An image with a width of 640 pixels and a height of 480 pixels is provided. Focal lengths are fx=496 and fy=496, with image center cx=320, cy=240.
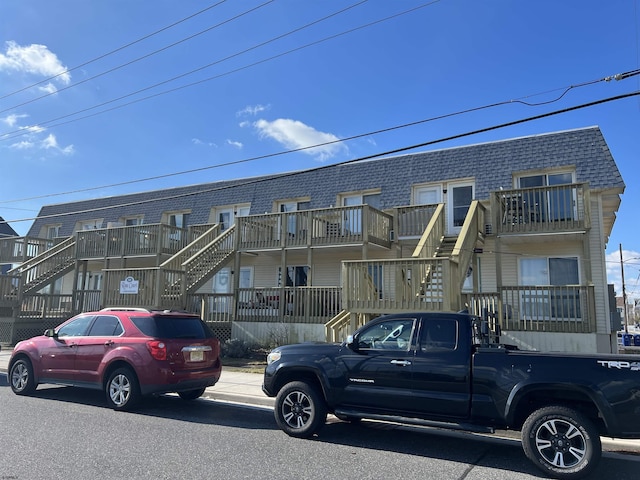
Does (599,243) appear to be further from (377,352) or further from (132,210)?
(132,210)

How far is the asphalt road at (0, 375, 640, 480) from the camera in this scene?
17.1ft

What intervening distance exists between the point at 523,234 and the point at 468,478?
32.5ft

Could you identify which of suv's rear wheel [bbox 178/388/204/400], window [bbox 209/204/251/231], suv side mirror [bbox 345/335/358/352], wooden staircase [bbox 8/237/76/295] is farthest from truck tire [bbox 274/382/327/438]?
wooden staircase [bbox 8/237/76/295]


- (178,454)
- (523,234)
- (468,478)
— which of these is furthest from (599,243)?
(178,454)

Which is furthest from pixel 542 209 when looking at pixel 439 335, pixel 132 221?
pixel 132 221

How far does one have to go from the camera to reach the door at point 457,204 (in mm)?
16812

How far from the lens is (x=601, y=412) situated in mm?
5215

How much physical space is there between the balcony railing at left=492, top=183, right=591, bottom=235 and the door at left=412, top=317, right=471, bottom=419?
8566mm

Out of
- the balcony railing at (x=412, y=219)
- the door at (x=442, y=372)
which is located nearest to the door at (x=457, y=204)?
the balcony railing at (x=412, y=219)

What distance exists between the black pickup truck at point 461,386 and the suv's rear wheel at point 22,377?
533 centimetres

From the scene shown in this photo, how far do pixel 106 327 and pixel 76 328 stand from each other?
0.86m

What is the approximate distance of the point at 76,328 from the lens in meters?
9.39

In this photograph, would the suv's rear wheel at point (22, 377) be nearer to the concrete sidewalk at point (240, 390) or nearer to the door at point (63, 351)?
the door at point (63, 351)

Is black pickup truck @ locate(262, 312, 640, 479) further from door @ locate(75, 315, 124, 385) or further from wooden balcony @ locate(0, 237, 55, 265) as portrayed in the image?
wooden balcony @ locate(0, 237, 55, 265)
